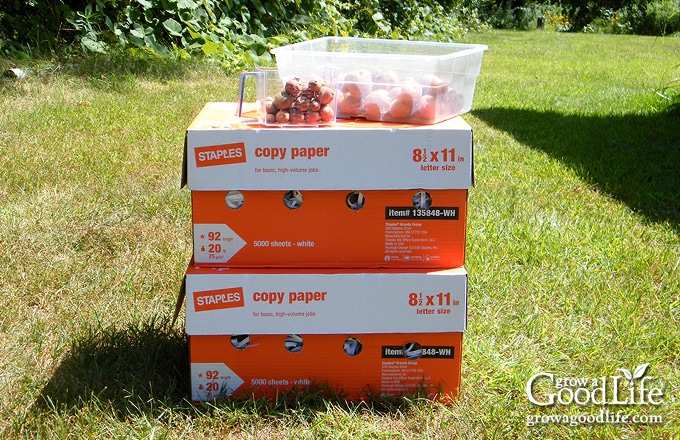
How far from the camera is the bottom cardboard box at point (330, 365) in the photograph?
7.69 ft

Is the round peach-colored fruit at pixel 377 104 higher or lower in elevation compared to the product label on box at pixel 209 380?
higher

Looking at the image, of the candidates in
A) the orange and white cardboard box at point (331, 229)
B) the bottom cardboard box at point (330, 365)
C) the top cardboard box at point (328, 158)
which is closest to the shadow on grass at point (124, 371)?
the bottom cardboard box at point (330, 365)

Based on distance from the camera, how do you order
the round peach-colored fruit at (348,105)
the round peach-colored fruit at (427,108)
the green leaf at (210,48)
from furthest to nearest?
the green leaf at (210,48) → the round peach-colored fruit at (348,105) → the round peach-colored fruit at (427,108)

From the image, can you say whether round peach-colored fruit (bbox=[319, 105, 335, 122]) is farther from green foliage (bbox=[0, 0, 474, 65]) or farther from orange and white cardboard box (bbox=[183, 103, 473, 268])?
green foliage (bbox=[0, 0, 474, 65])

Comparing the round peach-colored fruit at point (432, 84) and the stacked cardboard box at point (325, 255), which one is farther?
the round peach-colored fruit at point (432, 84)

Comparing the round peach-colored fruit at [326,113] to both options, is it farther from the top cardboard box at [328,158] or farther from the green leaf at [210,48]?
the green leaf at [210,48]

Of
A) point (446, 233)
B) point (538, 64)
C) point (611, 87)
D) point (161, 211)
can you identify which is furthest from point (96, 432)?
point (538, 64)

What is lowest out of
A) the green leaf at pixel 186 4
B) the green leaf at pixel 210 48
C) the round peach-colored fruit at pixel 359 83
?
the green leaf at pixel 210 48

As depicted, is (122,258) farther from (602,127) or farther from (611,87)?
(611,87)

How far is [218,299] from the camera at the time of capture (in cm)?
226

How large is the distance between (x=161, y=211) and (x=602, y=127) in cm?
388

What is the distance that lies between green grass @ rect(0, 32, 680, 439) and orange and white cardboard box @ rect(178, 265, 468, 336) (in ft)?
0.79

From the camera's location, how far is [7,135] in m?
4.80

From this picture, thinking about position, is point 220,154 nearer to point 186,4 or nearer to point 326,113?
point 326,113
